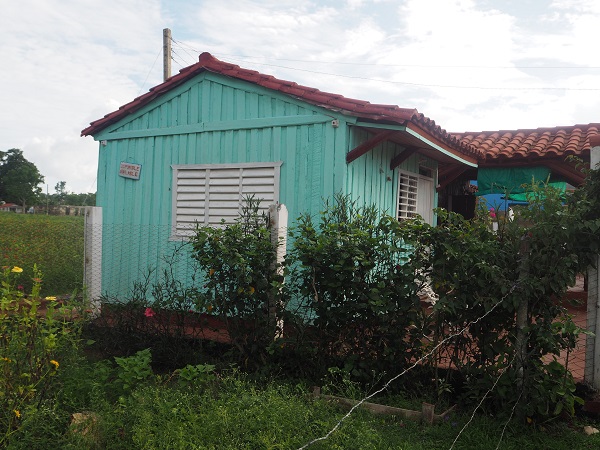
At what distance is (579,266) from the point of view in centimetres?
384

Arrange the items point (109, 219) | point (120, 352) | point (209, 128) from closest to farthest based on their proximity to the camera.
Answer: point (120, 352), point (209, 128), point (109, 219)

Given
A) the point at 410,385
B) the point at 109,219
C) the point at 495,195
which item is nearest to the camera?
the point at 410,385

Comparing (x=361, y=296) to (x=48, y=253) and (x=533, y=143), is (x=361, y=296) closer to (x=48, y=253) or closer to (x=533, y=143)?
(x=533, y=143)

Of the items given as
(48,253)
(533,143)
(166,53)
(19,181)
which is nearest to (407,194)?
(533,143)

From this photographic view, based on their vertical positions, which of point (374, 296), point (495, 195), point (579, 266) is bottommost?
point (374, 296)

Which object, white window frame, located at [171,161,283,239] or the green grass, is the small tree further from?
the green grass

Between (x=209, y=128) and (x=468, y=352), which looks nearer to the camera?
(x=468, y=352)

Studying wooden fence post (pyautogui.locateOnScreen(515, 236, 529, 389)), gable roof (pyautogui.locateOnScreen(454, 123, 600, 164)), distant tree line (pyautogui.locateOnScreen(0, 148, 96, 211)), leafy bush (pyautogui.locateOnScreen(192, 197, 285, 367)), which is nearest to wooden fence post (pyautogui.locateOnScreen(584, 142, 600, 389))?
wooden fence post (pyautogui.locateOnScreen(515, 236, 529, 389))

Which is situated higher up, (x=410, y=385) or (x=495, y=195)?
(x=495, y=195)

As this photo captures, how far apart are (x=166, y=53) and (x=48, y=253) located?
639 centimetres

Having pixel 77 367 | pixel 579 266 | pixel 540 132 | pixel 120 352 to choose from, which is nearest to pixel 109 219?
pixel 120 352

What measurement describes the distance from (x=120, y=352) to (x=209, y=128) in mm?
3366

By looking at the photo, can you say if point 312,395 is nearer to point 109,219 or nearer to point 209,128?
point 209,128

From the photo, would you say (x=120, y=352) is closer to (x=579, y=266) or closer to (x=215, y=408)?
(x=215, y=408)
